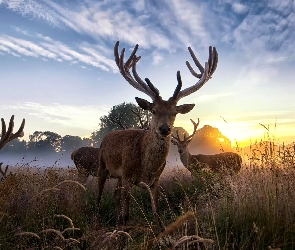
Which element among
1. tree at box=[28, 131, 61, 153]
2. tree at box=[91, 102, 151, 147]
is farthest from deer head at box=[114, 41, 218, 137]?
tree at box=[28, 131, 61, 153]

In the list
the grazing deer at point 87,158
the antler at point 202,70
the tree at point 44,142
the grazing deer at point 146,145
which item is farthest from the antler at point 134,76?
the tree at point 44,142

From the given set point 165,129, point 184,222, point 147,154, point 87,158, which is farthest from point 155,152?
point 87,158

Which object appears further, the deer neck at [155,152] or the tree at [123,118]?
the tree at [123,118]

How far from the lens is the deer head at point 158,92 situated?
5.65 metres

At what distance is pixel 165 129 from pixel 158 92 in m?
1.00

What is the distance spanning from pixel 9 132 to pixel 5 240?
1269mm

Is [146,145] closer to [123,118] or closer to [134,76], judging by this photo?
[134,76]

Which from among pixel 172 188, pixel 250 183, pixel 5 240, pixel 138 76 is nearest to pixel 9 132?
pixel 5 240

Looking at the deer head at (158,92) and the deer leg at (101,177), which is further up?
the deer head at (158,92)

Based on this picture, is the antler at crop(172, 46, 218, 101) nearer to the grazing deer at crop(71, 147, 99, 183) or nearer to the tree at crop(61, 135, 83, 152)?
the grazing deer at crop(71, 147, 99, 183)

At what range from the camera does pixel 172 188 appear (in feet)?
29.3

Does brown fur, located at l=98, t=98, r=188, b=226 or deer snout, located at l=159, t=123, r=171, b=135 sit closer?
deer snout, located at l=159, t=123, r=171, b=135

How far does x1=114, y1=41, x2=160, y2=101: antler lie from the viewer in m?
6.17

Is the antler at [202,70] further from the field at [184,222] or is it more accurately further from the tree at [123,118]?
the tree at [123,118]
